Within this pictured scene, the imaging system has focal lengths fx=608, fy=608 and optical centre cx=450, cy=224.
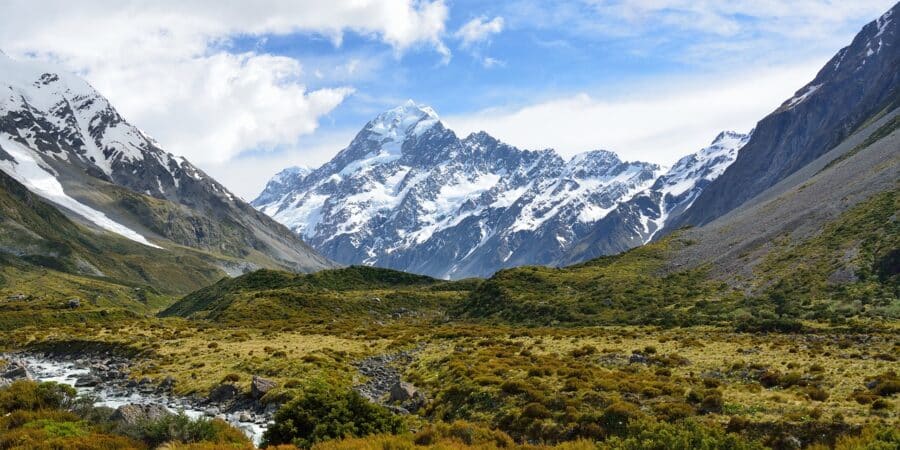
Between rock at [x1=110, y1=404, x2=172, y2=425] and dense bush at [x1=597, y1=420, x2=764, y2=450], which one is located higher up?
rock at [x1=110, y1=404, x2=172, y2=425]

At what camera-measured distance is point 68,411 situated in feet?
88.3

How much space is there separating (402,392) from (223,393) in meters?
11.6

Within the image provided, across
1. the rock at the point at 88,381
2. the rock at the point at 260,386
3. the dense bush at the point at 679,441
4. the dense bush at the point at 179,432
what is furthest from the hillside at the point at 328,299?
the dense bush at the point at 679,441

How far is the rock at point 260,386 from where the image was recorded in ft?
114

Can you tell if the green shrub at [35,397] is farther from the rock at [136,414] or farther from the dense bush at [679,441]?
the dense bush at [679,441]

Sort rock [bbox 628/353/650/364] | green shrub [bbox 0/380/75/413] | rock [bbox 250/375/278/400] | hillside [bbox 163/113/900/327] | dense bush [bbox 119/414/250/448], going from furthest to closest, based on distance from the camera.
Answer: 1. hillside [bbox 163/113/900/327]
2. rock [bbox 628/353/650/364]
3. rock [bbox 250/375/278/400]
4. green shrub [bbox 0/380/75/413]
5. dense bush [bbox 119/414/250/448]

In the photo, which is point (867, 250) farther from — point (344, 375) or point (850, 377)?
point (344, 375)

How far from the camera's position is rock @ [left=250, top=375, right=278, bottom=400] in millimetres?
34656

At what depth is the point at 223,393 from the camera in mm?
35969

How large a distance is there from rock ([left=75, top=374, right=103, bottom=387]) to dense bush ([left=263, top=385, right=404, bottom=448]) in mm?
25238

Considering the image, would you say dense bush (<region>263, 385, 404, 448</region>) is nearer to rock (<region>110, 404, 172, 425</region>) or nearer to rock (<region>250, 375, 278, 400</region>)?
rock (<region>110, 404, 172, 425</region>)

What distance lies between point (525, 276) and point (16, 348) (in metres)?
72.9

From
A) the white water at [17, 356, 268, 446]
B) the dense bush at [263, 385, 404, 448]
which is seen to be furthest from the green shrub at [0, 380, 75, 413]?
the dense bush at [263, 385, 404, 448]

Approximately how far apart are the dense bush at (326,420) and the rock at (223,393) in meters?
13.4
